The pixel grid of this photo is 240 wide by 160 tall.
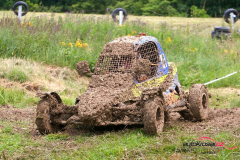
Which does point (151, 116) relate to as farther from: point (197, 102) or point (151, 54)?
point (151, 54)

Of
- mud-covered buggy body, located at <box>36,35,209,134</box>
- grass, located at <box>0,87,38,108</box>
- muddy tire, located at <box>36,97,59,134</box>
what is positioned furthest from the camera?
grass, located at <box>0,87,38,108</box>

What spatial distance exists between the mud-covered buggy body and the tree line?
2311 cm

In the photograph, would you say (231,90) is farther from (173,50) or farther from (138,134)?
(138,134)

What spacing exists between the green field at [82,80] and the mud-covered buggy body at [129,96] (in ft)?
0.95

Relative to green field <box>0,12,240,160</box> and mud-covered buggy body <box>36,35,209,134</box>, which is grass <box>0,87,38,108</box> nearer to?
green field <box>0,12,240,160</box>

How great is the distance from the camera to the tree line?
31.5 metres

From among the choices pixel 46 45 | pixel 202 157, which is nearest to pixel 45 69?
pixel 46 45

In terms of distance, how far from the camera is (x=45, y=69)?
11.1 m

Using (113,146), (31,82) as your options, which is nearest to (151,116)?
(113,146)

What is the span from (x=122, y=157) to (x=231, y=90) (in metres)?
7.13

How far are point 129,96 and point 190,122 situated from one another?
1857 millimetres

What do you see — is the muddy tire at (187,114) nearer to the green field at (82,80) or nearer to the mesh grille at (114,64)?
the green field at (82,80)

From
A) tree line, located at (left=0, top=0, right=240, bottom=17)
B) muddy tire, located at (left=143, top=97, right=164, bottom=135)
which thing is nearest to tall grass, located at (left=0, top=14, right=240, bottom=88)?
muddy tire, located at (left=143, top=97, right=164, bottom=135)

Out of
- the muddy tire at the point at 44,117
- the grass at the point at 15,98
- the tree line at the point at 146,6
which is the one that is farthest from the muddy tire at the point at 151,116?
the tree line at the point at 146,6
